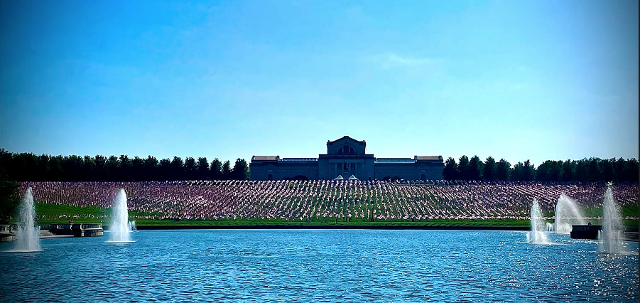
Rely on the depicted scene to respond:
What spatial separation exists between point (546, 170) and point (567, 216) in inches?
3161

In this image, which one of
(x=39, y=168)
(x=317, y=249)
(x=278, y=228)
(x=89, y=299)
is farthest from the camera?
(x=39, y=168)

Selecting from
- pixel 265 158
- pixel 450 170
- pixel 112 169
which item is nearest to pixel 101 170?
pixel 112 169

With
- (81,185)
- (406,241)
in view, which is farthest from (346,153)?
(406,241)

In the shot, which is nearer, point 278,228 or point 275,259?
point 275,259

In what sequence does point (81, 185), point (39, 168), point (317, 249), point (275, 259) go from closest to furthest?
point (275, 259)
point (317, 249)
point (81, 185)
point (39, 168)

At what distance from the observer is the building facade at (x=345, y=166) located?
18088 centimetres

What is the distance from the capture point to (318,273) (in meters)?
37.0

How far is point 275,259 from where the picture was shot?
1742 inches

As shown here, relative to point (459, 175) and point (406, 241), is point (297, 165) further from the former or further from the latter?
point (406, 241)

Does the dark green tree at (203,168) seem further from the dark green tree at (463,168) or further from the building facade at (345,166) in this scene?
the dark green tree at (463,168)

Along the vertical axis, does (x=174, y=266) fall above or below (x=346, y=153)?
below

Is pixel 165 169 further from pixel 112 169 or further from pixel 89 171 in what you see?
pixel 89 171

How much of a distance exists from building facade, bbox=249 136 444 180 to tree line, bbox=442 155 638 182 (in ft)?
21.2

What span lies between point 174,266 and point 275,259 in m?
7.23
